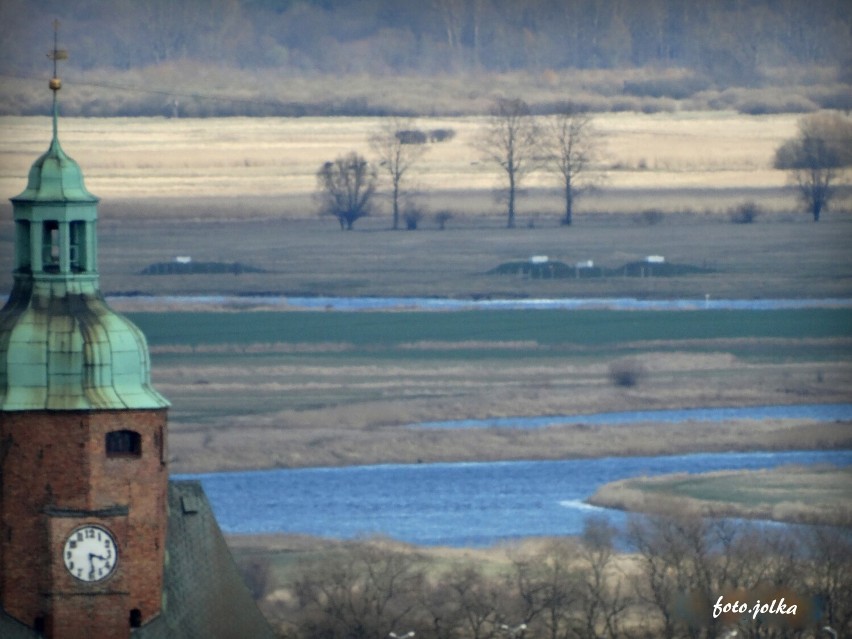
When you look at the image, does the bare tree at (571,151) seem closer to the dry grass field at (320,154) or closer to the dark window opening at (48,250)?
the dry grass field at (320,154)

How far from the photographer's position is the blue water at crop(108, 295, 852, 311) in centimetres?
7106

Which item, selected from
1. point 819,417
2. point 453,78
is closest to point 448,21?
point 453,78

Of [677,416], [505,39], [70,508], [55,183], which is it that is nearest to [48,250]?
[55,183]

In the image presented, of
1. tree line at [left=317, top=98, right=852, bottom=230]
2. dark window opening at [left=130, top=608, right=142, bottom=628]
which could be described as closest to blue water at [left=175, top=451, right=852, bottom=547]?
tree line at [left=317, top=98, right=852, bottom=230]

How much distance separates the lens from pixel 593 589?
41.9 m

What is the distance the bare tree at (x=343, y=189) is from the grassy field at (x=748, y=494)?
1558 cm

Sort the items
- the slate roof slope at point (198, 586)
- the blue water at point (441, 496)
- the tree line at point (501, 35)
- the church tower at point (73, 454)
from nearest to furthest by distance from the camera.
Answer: the church tower at point (73, 454)
the slate roof slope at point (198, 586)
the blue water at point (441, 496)
the tree line at point (501, 35)

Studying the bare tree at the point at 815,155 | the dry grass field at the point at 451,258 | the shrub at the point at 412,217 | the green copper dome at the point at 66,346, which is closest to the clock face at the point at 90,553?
the green copper dome at the point at 66,346

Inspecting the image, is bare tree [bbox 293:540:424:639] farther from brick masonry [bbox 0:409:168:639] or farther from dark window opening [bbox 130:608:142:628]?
brick masonry [bbox 0:409:168:639]

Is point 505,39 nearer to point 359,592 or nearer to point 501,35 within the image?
point 501,35

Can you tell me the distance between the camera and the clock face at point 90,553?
1104 inches

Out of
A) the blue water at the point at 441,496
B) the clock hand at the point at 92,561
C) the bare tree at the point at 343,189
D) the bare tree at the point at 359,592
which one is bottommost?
the blue water at the point at 441,496

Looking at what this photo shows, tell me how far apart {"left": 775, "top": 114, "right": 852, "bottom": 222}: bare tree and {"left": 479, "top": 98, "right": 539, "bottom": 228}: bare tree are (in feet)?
21.7

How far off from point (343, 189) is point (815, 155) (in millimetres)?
12511
